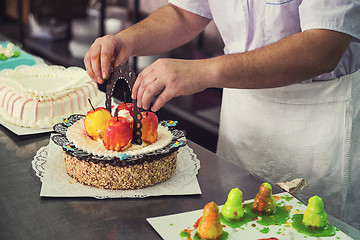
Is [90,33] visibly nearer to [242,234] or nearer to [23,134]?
[23,134]

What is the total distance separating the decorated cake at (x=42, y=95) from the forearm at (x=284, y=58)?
767mm

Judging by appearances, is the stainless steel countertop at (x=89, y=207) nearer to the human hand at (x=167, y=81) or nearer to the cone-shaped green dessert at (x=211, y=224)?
the cone-shaped green dessert at (x=211, y=224)

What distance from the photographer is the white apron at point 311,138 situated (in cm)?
171

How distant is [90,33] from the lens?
446 cm

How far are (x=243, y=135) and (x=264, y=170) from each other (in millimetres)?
164

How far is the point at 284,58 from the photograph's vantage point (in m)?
1.38

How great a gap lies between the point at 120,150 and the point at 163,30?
74cm

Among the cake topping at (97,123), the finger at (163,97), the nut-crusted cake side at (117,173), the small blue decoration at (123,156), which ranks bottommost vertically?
the nut-crusted cake side at (117,173)

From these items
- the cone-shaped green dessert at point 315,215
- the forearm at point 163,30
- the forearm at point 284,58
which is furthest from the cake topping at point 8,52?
the cone-shaped green dessert at point 315,215

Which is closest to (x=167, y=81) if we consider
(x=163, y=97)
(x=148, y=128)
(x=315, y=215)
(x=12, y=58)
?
(x=163, y=97)

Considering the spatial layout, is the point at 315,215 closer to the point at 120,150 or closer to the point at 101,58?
the point at 120,150

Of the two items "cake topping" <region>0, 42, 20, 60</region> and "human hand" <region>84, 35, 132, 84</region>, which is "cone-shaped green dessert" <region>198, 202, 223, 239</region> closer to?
"human hand" <region>84, 35, 132, 84</region>

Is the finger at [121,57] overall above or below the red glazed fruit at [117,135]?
above

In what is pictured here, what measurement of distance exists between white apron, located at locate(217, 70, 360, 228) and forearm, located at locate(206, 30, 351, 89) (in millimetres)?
320
